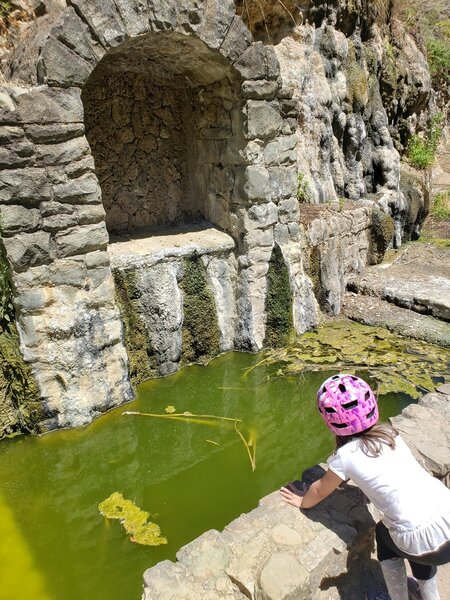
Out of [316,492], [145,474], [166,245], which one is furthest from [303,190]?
[316,492]

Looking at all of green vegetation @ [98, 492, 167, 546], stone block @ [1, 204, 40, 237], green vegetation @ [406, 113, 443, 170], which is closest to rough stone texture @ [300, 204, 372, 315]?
stone block @ [1, 204, 40, 237]

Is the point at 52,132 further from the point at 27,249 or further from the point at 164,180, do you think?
the point at 164,180

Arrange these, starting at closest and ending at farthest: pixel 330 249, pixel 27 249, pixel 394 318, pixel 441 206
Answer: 1. pixel 27 249
2. pixel 394 318
3. pixel 330 249
4. pixel 441 206

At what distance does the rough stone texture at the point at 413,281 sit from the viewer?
634cm

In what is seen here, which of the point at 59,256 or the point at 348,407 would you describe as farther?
the point at 59,256

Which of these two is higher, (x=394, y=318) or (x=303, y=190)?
(x=303, y=190)

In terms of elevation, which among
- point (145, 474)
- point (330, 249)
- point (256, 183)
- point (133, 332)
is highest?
point (256, 183)

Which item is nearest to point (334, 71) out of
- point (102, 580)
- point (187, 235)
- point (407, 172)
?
point (407, 172)

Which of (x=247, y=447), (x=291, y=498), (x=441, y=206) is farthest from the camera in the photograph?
(x=441, y=206)

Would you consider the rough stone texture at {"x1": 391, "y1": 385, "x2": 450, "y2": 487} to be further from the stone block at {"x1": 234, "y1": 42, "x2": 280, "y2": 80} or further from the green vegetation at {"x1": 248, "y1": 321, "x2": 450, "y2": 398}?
the stone block at {"x1": 234, "y1": 42, "x2": 280, "y2": 80}

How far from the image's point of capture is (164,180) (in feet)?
21.6

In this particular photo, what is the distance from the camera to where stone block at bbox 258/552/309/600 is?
223 centimetres

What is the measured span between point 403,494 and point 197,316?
12.0ft

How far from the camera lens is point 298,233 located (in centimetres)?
605
